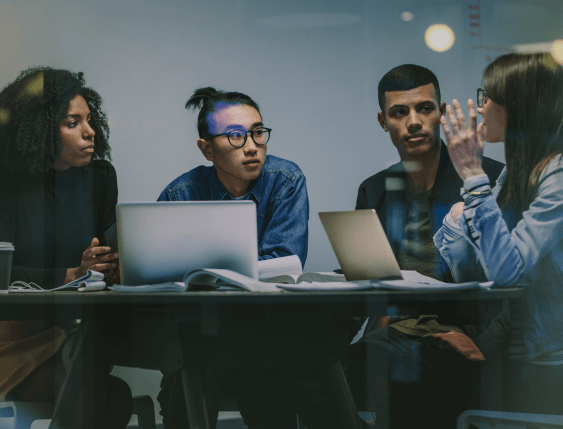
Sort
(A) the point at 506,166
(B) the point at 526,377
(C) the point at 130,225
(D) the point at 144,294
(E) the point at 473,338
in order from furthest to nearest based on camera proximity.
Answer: (A) the point at 506,166
(E) the point at 473,338
(B) the point at 526,377
(C) the point at 130,225
(D) the point at 144,294

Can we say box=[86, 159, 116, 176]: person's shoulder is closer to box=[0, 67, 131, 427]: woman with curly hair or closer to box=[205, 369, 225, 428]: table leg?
box=[0, 67, 131, 427]: woman with curly hair

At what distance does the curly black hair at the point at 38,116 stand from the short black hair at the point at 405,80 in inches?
56.5

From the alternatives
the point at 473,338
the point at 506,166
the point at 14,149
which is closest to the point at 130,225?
the point at 473,338

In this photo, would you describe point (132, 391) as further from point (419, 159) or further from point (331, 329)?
point (419, 159)

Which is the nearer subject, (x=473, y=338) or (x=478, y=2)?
(x=473, y=338)

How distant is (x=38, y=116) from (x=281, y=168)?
1219 mm

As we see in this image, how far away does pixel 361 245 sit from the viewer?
0.88 metres

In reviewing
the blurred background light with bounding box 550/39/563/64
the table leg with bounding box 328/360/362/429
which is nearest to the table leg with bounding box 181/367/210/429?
the table leg with bounding box 328/360/362/429

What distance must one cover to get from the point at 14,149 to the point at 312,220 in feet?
4.96

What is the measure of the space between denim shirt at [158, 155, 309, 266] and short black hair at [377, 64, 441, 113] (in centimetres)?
63

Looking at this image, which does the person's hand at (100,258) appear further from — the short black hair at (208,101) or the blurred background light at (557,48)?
the blurred background light at (557,48)

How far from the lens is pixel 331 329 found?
2.45 feet

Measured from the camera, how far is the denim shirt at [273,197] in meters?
1.91

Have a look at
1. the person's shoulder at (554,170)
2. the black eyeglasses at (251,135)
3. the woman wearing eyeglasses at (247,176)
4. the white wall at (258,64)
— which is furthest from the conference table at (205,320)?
the white wall at (258,64)
